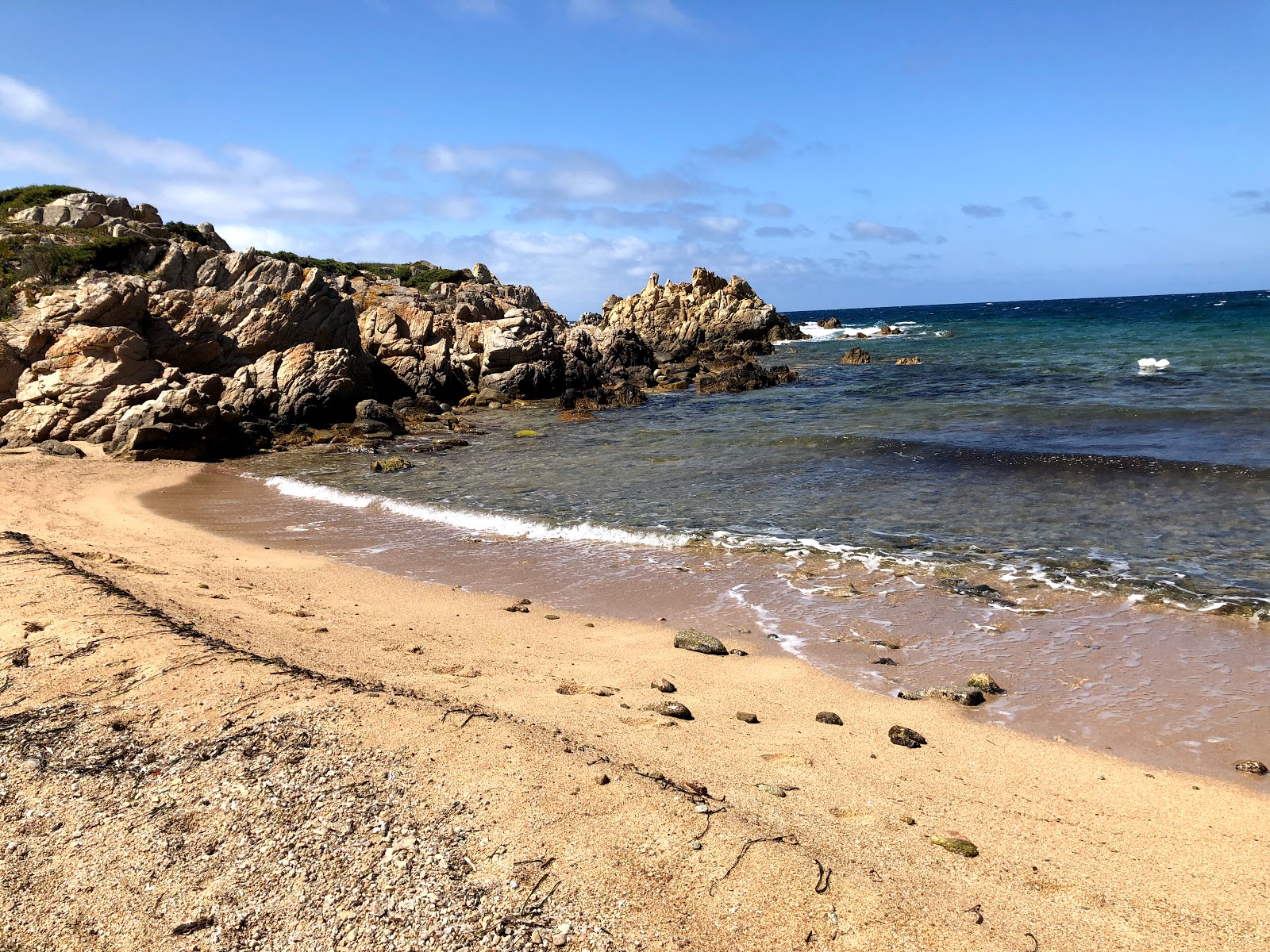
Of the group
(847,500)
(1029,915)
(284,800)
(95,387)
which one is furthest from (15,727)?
(95,387)

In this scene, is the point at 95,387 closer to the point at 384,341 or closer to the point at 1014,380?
the point at 384,341

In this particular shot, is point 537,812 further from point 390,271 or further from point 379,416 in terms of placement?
point 390,271

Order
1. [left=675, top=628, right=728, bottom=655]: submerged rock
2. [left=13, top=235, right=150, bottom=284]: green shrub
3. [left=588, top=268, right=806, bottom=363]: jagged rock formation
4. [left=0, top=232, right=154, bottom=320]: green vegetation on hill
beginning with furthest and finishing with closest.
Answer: [left=588, top=268, right=806, bottom=363]: jagged rock formation
[left=13, top=235, right=150, bottom=284]: green shrub
[left=0, top=232, right=154, bottom=320]: green vegetation on hill
[left=675, top=628, right=728, bottom=655]: submerged rock

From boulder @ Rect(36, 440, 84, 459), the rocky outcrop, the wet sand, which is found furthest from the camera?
the rocky outcrop

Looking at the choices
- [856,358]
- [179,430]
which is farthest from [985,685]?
[856,358]

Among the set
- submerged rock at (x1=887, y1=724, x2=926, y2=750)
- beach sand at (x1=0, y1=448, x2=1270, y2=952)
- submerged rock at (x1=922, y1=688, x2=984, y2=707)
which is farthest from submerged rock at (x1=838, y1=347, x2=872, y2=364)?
submerged rock at (x1=887, y1=724, x2=926, y2=750)

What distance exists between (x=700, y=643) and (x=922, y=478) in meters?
9.75

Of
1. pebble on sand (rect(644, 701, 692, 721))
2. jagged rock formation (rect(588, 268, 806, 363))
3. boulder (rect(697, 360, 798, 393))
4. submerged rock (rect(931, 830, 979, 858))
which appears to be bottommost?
submerged rock (rect(931, 830, 979, 858))

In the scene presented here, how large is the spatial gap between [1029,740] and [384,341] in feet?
106

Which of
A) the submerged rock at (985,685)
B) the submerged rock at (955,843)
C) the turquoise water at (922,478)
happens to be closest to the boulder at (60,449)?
the turquoise water at (922,478)

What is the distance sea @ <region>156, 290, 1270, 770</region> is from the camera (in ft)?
21.9

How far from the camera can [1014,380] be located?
33.4 m

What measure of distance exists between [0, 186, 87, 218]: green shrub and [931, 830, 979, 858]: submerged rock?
162 feet

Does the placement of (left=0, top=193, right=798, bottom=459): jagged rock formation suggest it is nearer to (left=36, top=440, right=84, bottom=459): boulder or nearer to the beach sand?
(left=36, top=440, right=84, bottom=459): boulder
